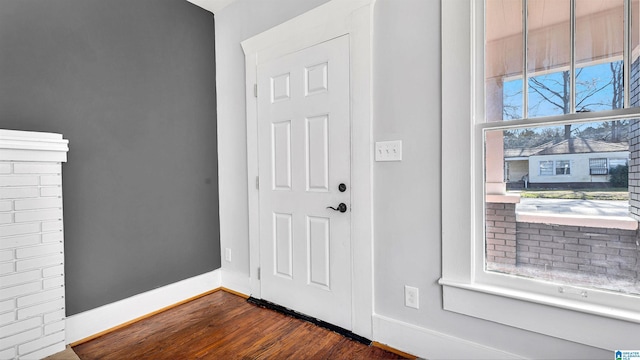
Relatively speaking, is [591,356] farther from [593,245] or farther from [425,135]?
[425,135]

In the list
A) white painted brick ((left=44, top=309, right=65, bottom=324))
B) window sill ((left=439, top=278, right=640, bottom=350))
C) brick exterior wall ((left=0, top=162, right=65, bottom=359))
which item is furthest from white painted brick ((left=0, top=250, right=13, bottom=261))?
window sill ((left=439, top=278, right=640, bottom=350))

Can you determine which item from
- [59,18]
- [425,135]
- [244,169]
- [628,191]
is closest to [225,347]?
[244,169]

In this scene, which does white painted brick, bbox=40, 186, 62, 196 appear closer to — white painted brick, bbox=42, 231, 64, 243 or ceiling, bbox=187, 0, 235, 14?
white painted brick, bbox=42, 231, 64, 243

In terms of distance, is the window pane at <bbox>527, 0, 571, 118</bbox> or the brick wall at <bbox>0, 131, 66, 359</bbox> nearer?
the window pane at <bbox>527, 0, 571, 118</bbox>

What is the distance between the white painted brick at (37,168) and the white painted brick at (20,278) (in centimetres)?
59

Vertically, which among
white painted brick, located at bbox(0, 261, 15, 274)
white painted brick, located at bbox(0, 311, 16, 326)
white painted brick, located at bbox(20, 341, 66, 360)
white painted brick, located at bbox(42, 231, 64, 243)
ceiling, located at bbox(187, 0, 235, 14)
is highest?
ceiling, located at bbox(187, 0, 235, 14)

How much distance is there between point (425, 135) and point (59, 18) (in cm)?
247

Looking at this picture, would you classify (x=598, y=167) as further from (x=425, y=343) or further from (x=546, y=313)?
(x=425, y=343)

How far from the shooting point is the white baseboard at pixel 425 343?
1568mm

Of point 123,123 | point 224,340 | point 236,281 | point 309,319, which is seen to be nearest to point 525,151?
point 309,319

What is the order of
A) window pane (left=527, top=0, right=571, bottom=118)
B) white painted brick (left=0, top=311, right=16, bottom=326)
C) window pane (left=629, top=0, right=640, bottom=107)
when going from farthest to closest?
white painted brick (left=0, top=311, right=16, bottom=326) → window pane (left=527, top=0, right=571, bottom=118) → window pane (left=629, top=0, right=640, bottom=107)

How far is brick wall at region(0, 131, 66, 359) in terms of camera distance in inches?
Answer: 66.1

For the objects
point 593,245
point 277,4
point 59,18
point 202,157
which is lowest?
point 593,245

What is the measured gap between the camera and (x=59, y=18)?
6.46 ft
